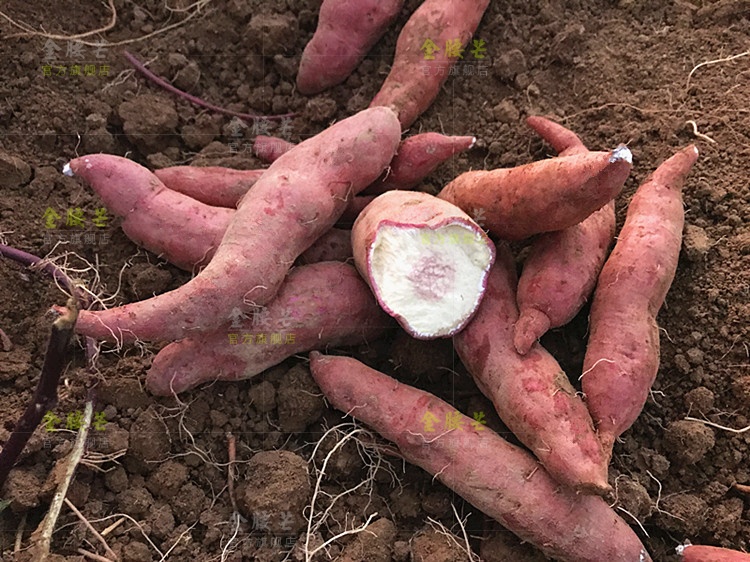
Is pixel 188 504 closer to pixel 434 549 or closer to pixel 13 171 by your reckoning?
pixel 434 549

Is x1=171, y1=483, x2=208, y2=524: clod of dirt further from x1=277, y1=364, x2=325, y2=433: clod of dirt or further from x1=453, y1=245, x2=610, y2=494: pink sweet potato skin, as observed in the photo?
x1=453, y1=245, x2=610, y2=494: pink sweet potato skin

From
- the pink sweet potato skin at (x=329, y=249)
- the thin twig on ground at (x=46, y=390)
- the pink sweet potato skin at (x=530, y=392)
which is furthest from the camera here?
the pink sweet potato skin at (x=329, y=249)

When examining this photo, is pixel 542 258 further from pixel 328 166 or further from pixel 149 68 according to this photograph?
pixel 149 68

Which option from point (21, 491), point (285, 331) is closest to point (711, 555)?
point (285, 331)

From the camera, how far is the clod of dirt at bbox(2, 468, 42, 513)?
123cm

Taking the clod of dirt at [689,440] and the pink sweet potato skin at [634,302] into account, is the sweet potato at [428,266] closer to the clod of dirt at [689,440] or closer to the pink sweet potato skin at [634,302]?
the pink sweet potato skin at [634,302]

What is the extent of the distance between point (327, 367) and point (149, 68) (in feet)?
3.28

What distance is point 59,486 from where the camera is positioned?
4.09 feet

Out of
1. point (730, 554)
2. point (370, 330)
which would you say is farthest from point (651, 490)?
point (370, 330)

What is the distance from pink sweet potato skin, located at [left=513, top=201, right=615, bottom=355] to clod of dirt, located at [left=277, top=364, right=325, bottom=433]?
451mm

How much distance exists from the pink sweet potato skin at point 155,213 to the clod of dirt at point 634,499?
3.29 feet

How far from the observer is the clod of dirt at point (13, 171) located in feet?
5.04

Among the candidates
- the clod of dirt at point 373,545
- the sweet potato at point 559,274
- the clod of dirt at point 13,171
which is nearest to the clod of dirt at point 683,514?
the sweet potato at point 559,274

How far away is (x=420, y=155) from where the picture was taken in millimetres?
1510
